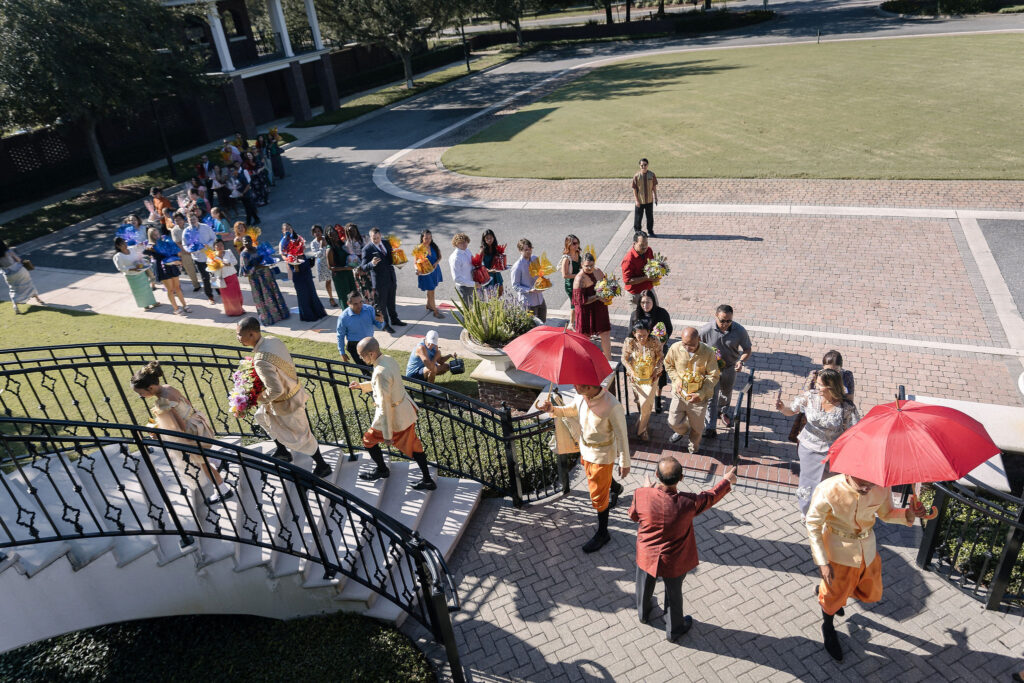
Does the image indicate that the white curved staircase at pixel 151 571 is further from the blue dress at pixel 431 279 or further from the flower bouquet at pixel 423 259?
the blue dress at pixel 431 279

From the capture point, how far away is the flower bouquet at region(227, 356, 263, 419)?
6562mm

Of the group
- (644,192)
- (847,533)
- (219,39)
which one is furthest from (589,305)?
(219,39)

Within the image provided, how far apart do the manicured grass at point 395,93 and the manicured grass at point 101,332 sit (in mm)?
20121

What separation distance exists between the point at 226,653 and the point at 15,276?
480 inches

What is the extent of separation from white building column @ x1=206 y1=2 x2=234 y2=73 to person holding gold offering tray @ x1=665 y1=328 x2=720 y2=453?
26.7 meters

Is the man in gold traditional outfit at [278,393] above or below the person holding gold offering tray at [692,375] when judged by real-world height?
above

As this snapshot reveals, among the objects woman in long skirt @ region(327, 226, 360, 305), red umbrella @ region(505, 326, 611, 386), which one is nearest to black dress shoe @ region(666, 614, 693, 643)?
red umbrella @ region(505, 326, 611, 386)

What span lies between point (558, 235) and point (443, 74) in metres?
30.9

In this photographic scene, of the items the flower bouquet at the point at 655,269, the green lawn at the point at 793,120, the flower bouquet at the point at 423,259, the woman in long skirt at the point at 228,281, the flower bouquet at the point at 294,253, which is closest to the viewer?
the flower bouquet at the point at 655,269

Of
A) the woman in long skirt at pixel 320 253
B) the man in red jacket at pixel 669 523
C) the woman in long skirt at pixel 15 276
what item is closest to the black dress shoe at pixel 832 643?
the man in red jacket at pixel 669 523

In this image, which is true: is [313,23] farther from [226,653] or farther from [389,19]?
[226,653]

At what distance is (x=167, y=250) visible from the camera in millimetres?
13906

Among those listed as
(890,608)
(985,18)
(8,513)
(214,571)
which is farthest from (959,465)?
(985,18)

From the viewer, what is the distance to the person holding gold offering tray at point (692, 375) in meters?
7.52
